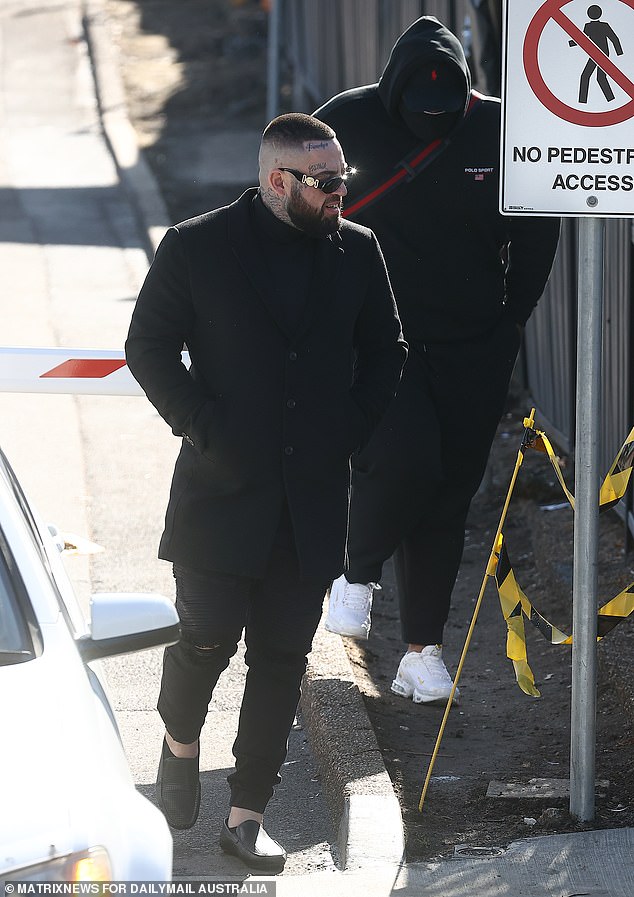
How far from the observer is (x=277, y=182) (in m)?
3.91

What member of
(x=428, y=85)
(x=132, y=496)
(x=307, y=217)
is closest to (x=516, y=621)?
(x=307, y=217)

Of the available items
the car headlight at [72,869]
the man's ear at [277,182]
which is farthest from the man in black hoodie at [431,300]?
the car headlight at [72,869]

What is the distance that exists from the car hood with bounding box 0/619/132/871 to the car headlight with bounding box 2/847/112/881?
0.01m

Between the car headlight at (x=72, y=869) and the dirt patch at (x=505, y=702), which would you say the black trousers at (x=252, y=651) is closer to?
the dirt patch at (x=505, y=702)

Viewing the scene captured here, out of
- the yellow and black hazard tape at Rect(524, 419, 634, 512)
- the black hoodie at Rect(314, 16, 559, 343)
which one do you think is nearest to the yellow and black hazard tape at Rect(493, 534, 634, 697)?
the yellow and black hazard tape at Rect(524, 419, 634, 512)

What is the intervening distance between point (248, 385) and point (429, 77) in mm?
1501

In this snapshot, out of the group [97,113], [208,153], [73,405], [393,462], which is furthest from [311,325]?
[97,113]

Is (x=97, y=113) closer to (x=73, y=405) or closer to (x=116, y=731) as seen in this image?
(x=73, y=405)

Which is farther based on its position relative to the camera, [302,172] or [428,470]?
[428,470]

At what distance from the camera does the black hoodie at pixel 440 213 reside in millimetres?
4922

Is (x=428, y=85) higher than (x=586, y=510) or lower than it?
higher

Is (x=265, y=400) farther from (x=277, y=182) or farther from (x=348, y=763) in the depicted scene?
(x=348, y=763)

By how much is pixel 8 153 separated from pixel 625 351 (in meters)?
11.2

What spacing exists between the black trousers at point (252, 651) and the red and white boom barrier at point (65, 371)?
1559 mm
